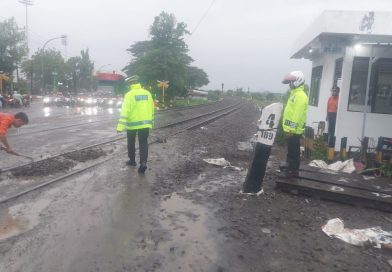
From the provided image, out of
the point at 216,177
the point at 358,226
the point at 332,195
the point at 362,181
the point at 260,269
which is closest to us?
the point at 260,269

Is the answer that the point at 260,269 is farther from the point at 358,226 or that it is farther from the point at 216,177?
the point at 216,177

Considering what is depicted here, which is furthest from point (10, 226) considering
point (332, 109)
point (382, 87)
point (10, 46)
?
point (10, 46)

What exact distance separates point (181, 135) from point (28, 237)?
431 inches

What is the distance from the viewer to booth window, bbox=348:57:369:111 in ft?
35.9

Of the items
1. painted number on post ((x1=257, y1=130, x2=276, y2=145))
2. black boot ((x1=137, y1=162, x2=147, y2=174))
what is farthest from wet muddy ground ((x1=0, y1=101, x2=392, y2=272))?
painted number on post ((x1=257, y1=130, x2=276, y2=145))

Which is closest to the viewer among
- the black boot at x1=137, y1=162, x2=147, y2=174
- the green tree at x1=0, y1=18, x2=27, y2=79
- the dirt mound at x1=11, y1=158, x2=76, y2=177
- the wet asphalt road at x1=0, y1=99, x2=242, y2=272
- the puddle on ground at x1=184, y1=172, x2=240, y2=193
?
the wet asphalt road at x1=0, y1=99, x2=242, y2=272

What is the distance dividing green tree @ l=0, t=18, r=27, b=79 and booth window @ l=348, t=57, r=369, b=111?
132 ft

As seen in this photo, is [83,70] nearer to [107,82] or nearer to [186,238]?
[107,82]

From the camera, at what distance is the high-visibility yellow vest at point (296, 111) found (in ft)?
22.6

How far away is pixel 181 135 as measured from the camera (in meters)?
15.3

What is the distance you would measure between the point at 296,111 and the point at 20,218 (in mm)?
4751

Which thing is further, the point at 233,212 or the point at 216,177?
the point at 216,177

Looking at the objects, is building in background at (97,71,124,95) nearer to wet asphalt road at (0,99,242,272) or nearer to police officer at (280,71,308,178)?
wet asphalt road at (0,99,242,272)

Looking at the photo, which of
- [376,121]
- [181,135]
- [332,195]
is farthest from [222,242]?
[181,135]
